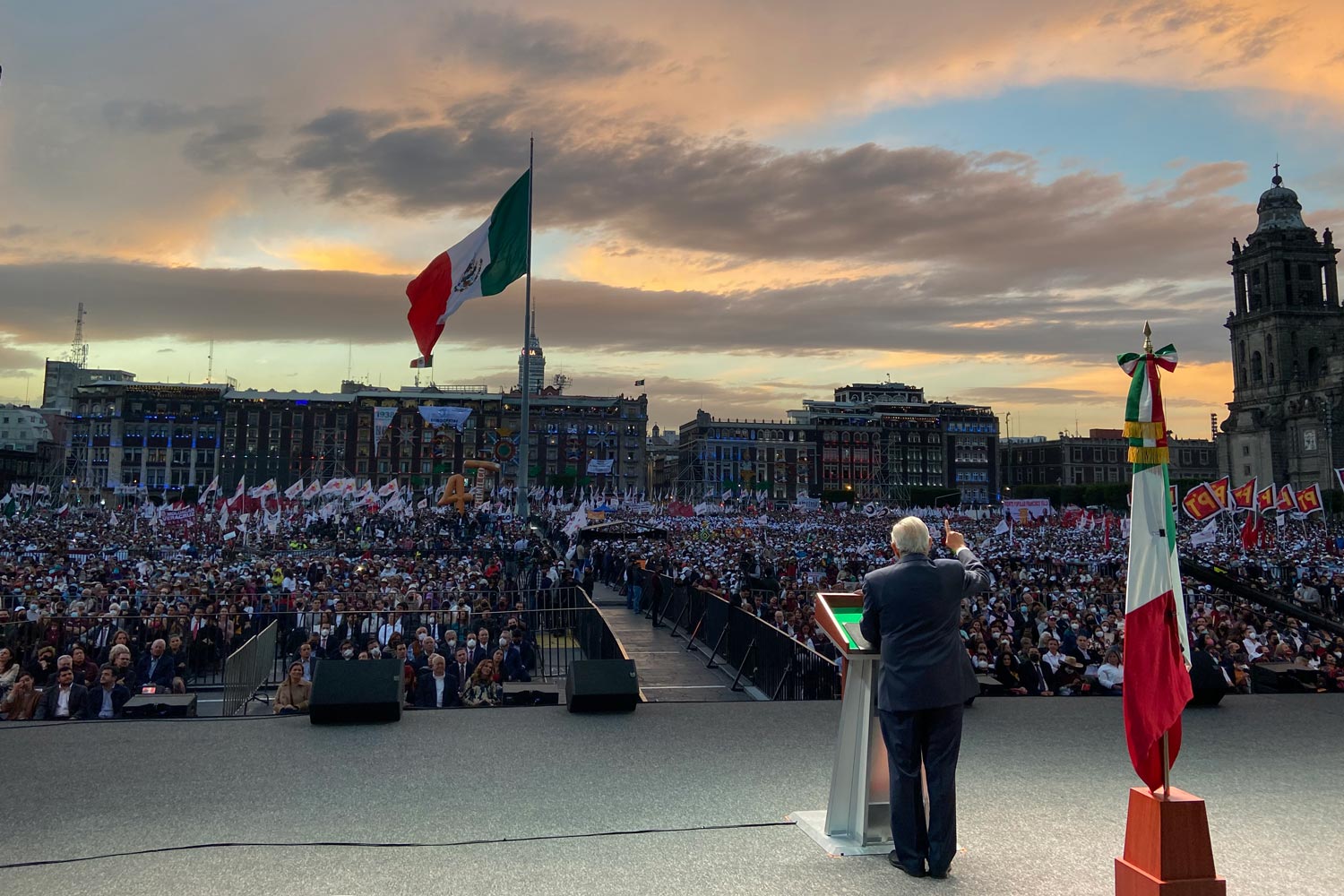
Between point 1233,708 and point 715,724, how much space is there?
4.92 m

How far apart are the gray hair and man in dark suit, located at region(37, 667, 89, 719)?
26.7 ft

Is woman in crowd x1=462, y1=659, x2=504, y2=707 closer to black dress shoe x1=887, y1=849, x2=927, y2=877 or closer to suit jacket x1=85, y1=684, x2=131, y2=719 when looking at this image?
suit jacket x1=85, y1=684, x2=131, y2=719

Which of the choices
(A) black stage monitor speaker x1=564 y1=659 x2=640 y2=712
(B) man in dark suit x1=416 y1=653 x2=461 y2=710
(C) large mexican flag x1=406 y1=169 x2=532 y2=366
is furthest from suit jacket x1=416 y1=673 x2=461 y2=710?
(C) large mexican flag x1=406 y1=169 x2=532 y2=366

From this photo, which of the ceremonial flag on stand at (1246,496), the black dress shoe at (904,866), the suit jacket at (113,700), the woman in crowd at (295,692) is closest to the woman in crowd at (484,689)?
the woman in crowd at (295,692)

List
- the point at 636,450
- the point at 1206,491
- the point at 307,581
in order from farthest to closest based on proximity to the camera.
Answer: the point at 636,450, the point at 1206,491, the point at 307,581

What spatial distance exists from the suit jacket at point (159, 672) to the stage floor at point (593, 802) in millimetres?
3975

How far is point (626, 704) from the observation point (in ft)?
26.3

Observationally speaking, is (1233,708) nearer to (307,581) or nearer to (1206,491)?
(307,581)

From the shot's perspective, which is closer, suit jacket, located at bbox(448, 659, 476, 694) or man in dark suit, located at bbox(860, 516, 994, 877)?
man in dark suit, located at bbox(860, 516, 994, 877)

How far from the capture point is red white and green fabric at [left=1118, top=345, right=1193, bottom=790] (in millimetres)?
3812

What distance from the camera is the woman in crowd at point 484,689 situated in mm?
9211

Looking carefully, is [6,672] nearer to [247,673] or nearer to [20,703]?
[20,703]

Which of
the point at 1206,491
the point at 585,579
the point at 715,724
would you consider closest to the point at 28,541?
the point at 585,579

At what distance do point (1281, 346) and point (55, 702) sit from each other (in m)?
116
